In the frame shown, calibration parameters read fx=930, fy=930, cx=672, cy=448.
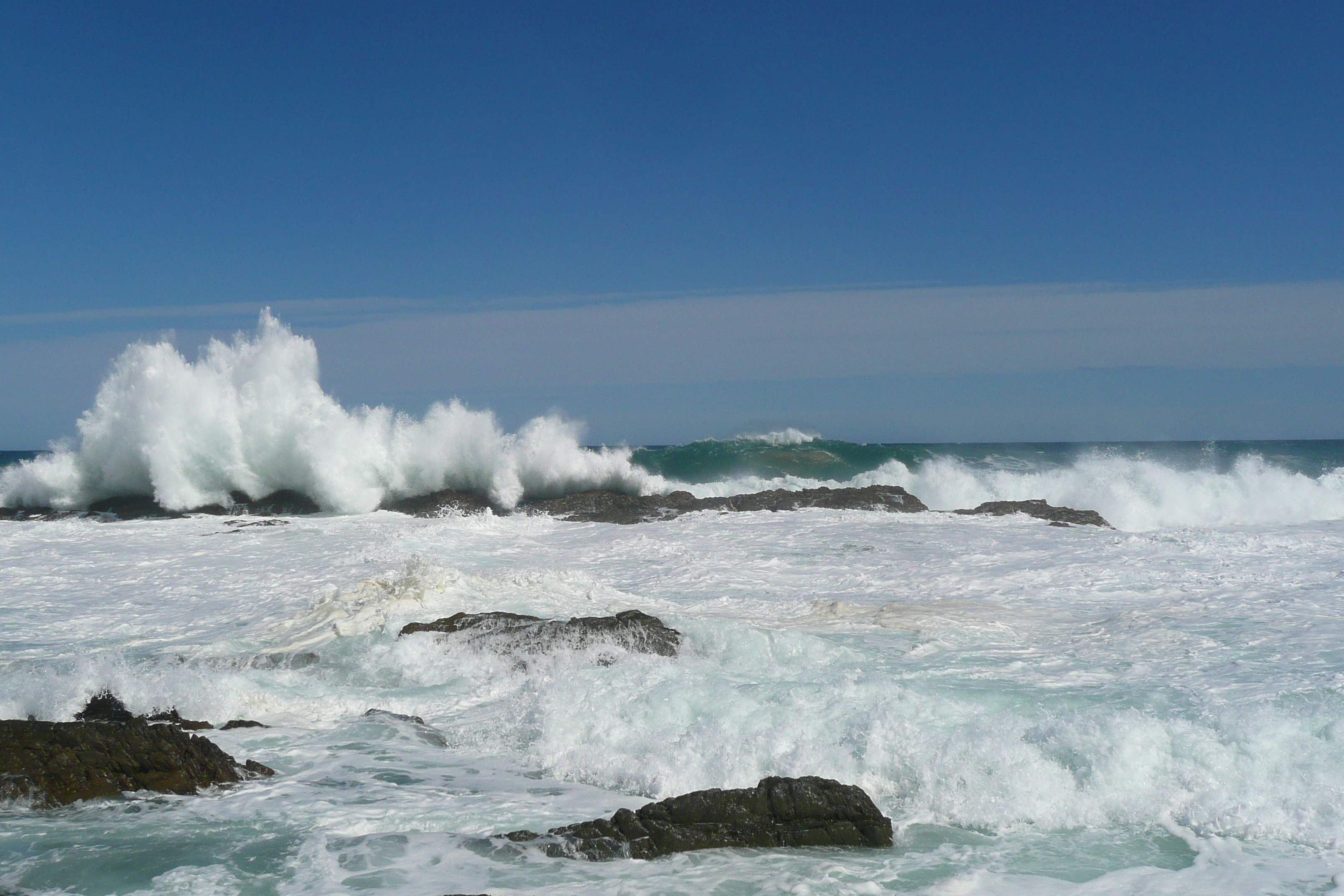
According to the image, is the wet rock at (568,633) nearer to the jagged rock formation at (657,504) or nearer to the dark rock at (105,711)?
the dark rock at (105,711)

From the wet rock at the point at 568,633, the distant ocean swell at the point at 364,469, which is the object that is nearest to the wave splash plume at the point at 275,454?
the distant ocean swell at the point at 364,469

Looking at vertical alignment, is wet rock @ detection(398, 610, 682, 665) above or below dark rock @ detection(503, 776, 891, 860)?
above

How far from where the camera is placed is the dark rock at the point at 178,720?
5793 mm

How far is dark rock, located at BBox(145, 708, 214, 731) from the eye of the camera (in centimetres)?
579

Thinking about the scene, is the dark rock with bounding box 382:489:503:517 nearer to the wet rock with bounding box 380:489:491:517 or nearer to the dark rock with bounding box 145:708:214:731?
the wet rock with bounding box 380:489:491:517

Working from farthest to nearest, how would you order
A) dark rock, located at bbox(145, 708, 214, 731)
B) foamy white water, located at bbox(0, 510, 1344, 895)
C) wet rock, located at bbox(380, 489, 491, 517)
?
wet rock, located at bbox(380, 489, 491, 517), dark rock, located at bbox(145, 708, 214, 731), foamy white water, located at bbox(0, 510, 1344, 895)

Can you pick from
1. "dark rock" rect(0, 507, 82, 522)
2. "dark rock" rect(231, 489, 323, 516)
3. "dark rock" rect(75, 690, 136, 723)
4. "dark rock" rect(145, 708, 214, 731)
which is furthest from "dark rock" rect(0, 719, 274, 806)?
"dark rock" rect(0, 507, 82, 522)

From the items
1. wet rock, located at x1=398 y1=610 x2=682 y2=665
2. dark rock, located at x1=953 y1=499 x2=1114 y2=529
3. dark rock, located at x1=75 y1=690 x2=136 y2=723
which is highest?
dark rock, located at x1=953 y1=499 x2=1114 y2=529

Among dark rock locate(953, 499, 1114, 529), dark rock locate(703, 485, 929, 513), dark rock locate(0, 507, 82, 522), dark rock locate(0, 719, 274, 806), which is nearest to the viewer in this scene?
dark rock locate(0, 719, 274, 806)

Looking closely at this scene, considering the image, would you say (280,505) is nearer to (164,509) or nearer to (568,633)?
(164,509)

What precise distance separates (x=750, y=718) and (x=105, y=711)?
4119 mm

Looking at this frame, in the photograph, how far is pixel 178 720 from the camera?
19.4 ft

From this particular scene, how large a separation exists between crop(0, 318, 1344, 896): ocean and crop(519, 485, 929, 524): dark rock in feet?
6.37

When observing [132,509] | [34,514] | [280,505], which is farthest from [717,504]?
[34,514]
